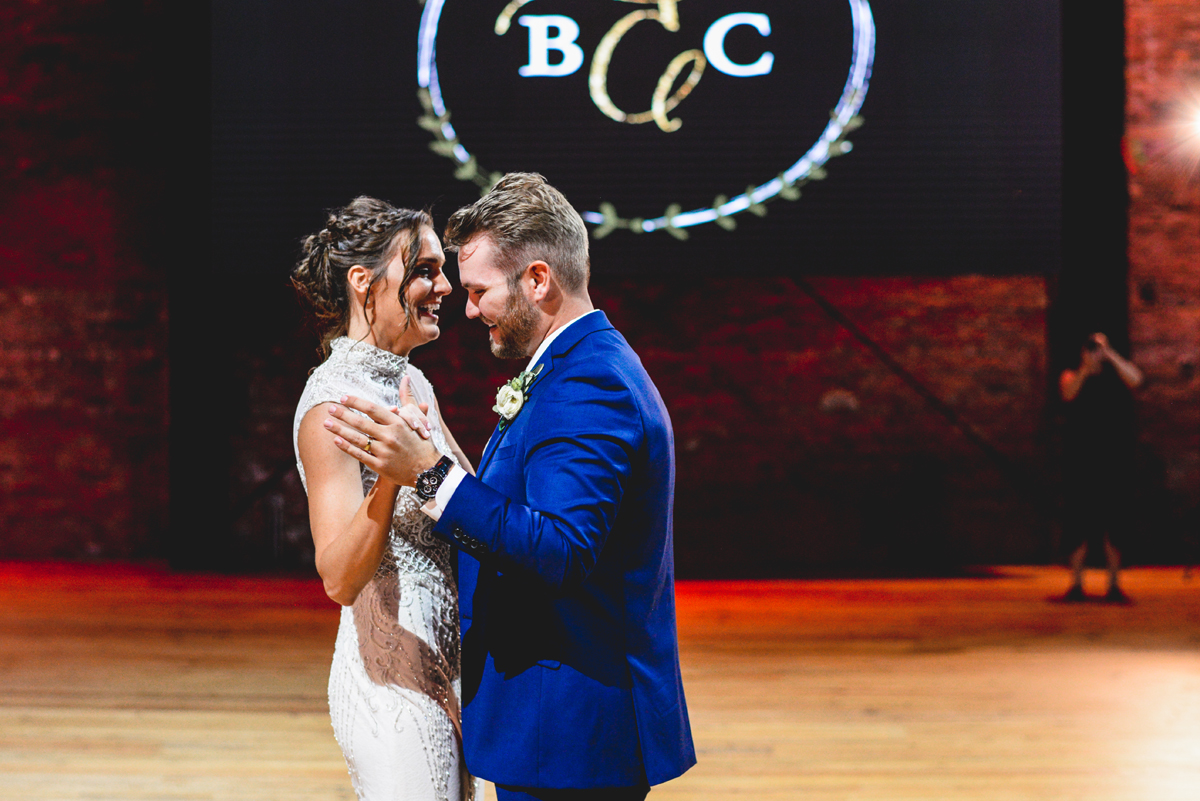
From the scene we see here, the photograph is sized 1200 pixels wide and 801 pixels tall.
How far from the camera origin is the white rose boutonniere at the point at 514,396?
4.51ft

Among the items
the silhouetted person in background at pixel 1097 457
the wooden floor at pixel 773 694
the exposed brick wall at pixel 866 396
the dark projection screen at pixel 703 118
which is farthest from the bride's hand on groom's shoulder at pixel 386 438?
the exposed brick wall at pixel 866 396

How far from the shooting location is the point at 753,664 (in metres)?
4.64

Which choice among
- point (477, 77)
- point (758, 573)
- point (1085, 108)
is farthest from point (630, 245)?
point (1085, 108)

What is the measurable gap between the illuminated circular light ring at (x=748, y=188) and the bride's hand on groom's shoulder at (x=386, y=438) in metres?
4.76

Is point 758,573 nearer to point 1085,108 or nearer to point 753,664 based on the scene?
point 753,664

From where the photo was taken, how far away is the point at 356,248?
5.61 ft

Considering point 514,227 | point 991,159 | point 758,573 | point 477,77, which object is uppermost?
point 477,77

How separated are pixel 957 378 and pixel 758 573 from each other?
195cm

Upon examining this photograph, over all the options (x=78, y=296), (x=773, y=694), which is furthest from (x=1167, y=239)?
(x=78, y=296)

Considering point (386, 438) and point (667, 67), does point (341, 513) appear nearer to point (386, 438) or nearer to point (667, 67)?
point (386, 438)

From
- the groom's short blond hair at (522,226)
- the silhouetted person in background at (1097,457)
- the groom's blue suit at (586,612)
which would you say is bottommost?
the silhouetted person in background at (1097,457)

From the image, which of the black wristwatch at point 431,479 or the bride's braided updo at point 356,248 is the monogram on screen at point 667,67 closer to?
the bride's braided updo at point 356,248

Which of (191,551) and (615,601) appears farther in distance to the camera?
(191,551)

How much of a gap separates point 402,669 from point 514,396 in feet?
1.66
